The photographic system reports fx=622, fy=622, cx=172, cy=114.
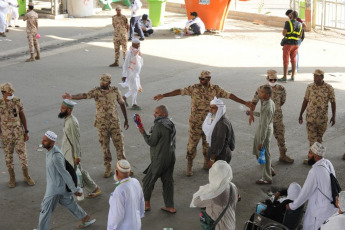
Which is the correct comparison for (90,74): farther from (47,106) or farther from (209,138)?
(209,138)

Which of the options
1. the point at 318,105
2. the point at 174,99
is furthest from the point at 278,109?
the point at 174,99

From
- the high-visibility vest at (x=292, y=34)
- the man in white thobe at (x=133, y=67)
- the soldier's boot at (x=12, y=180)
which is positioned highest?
the high-visibility vest at (x=292, y=34)

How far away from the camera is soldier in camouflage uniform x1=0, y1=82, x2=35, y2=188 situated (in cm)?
1025

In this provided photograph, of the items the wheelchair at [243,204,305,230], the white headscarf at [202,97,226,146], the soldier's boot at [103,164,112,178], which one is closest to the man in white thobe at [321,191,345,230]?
the wheelchair at [243,204,305,230]

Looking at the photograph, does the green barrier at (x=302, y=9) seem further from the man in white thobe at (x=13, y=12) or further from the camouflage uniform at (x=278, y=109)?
the camouflage uniform at (x=278, y=109)

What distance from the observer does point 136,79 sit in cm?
1420

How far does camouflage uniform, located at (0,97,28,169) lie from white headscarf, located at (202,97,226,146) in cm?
306

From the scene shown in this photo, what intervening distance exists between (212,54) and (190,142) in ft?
31.9

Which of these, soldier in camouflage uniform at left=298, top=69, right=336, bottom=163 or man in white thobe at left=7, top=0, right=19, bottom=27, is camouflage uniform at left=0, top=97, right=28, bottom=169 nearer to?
soldier in camouflage uniform at left=298, top=69, right=336, bottom=163

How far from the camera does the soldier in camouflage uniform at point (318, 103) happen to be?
36.7 feet

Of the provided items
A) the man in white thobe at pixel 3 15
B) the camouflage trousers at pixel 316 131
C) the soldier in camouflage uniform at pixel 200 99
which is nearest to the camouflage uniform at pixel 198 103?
the soldier in camouflage uniform at pixel 200 99

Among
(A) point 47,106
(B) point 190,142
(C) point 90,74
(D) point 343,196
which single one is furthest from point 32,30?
(D) point 343,196

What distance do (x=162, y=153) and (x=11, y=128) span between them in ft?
8.98

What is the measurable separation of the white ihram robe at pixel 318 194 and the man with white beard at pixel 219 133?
2071 millimetres
